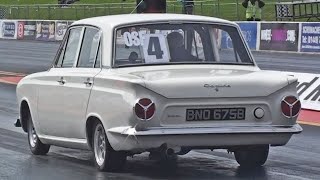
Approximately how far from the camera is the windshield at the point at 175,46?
31.2 ft

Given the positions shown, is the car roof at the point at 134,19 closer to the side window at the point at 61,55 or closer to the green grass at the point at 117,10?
the side window at the point at 61,55

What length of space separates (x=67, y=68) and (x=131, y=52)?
1134 millimetres

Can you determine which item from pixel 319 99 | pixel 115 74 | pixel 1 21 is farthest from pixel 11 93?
pixel 1 21

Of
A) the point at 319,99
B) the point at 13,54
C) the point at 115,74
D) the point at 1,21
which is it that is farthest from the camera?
the point at 1,21

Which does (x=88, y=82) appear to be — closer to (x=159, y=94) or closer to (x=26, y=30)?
(x=159, y=94)

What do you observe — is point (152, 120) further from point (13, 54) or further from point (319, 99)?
point (13, 54)

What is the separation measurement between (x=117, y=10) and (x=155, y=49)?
148 ft

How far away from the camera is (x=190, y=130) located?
8609mm

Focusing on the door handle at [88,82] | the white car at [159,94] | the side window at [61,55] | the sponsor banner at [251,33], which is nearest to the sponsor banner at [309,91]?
the white car at [159,94]

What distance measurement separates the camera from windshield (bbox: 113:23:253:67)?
374 inches

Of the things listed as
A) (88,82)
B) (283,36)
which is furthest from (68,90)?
(283,36)

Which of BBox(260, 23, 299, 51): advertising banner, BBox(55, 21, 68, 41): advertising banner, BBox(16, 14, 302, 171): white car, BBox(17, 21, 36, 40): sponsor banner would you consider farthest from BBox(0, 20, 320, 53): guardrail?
BBox(16, 14, 302, 171): white car

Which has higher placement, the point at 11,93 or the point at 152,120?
the point at 152,120

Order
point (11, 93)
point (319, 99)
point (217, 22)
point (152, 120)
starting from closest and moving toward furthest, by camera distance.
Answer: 1. point (152, 120)
2. point (217, 22)
3. point (319, 99)
4. point (11, 93)
